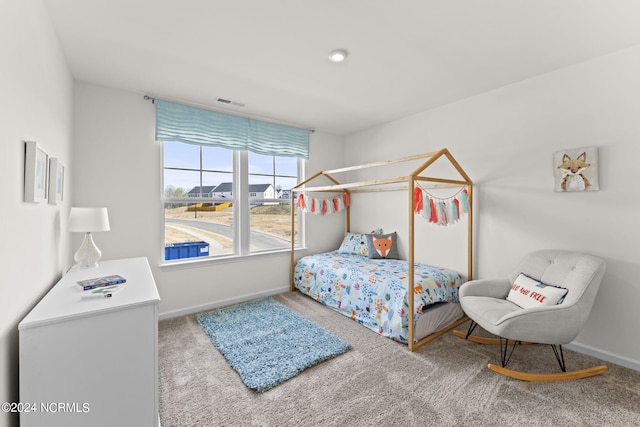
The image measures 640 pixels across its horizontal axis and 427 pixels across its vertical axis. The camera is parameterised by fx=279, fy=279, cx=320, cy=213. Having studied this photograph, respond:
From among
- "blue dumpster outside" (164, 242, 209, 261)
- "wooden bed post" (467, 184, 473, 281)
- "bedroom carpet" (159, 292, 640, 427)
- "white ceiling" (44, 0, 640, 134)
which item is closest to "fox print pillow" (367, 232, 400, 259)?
"wooden bed post" (467, 184, 473, 281)

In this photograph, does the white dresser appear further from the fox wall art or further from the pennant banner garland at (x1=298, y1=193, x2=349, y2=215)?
the fox wall art

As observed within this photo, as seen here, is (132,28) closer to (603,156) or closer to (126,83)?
(126,83)

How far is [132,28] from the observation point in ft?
6.20

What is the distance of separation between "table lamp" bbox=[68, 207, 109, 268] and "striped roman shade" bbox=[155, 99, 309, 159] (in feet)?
4.03

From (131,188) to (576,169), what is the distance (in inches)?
164

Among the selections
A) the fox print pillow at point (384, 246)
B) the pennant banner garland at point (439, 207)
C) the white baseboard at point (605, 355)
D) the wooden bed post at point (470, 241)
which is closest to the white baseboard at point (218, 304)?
the fox print pillow at point (384, 246)

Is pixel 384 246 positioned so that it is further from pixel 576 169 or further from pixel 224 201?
pixel 224 201

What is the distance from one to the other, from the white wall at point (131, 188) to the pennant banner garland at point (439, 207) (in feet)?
7.69

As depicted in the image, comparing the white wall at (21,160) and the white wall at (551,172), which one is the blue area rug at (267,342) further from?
the white wall at (551,172)

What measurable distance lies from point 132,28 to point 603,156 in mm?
3688

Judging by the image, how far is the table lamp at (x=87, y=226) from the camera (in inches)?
79.0

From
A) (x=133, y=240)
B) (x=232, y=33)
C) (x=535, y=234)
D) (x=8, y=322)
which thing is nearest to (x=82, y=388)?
(x=8, y=322)

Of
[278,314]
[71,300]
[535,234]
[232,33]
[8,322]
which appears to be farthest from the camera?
[278,314]

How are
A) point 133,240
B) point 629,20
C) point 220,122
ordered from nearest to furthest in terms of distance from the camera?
point 629,20, point 133,240, point 220,122
